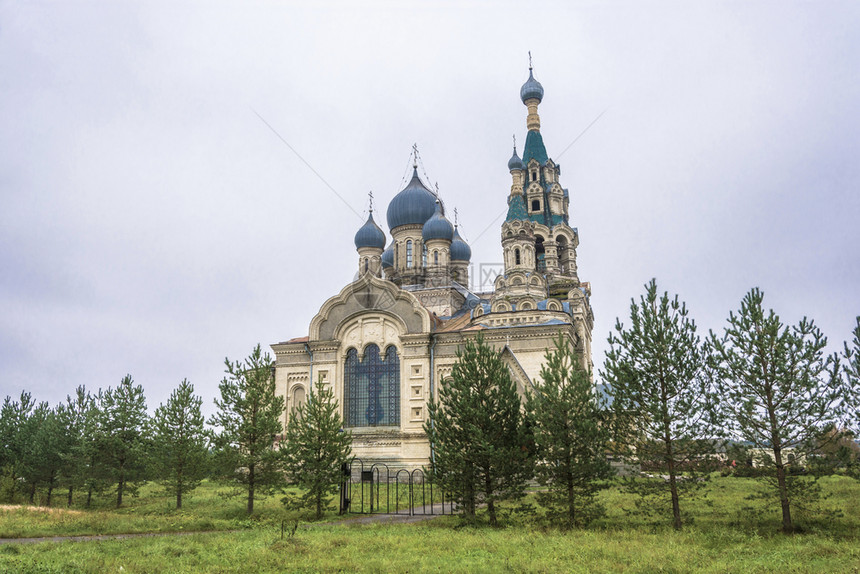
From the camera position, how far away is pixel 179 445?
22.9 metres

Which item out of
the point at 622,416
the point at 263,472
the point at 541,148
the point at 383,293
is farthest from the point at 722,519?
the point at 541,148

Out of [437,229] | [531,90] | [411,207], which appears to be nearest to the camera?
[437,229]

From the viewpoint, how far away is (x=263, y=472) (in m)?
20.6

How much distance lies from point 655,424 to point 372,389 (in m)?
18.8

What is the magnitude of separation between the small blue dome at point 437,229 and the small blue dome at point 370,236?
281 cm

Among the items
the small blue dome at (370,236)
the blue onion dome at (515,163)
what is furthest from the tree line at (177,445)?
the blue onion dome at (515,163)

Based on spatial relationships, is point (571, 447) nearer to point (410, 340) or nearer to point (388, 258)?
point (410, 340)

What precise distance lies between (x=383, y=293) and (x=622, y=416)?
18529 mm

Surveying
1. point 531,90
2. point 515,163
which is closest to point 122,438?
point 515,163

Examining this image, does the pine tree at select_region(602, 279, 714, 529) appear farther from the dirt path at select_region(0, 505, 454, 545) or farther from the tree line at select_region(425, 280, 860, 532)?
the dirt path at select_region(0, 505, 454, 545)

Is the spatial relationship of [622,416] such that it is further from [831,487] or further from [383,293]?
[383,293]

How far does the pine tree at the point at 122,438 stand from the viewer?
24.4m

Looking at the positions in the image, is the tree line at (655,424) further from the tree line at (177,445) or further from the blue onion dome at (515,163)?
the blue onion dome at (515,163)

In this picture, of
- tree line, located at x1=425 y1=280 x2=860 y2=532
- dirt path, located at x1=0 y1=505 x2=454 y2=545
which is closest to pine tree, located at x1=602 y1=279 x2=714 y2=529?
tree line, located at x1=425 y1=280 x2=860 y2=532
